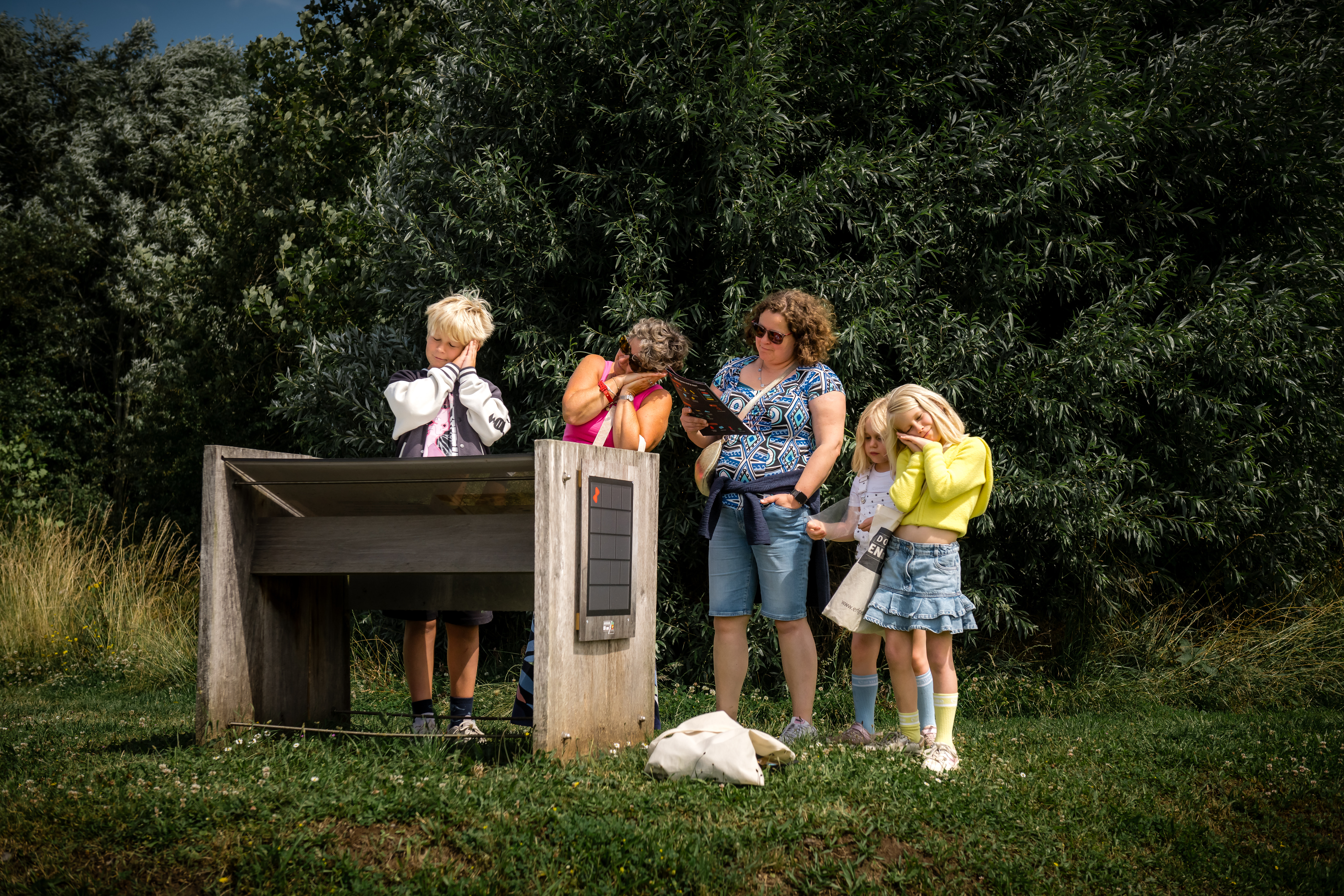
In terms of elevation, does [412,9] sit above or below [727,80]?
above

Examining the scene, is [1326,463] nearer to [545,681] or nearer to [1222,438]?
[1222,438]

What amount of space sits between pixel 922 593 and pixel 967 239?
4.08m

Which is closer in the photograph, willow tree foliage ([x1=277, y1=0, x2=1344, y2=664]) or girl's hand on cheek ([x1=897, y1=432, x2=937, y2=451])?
girl's hand on cheek ([x1=897, y1=432, x2=937, y2=451])

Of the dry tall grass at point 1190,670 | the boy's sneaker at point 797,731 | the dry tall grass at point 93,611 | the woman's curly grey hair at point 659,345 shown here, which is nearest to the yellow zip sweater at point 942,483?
the boy's sneaker at point 797,731

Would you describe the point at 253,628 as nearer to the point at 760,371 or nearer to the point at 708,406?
the point at 708,406

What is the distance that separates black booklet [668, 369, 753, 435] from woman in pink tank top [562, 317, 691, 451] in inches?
10.0

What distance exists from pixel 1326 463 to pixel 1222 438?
123 centimetres

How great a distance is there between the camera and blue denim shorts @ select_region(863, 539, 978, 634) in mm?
4410

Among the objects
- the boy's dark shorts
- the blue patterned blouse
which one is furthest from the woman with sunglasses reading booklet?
the boy's dark shorts

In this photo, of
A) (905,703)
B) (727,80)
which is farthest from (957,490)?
(727,80)

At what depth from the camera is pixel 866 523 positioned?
4.80 meters

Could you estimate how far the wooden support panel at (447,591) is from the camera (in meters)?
4.46

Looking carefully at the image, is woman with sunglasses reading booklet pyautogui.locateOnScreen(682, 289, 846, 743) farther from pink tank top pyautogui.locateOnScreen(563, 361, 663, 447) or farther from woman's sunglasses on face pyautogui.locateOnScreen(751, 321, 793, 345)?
pink tank top pyautogui.locateOnScreen(563, 361, 663, 447)

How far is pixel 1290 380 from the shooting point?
301 inches
